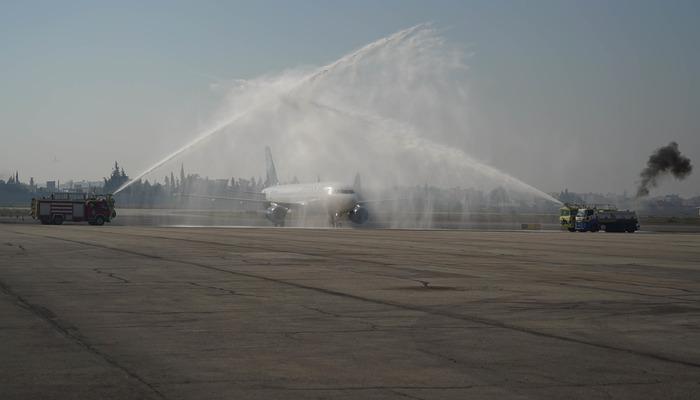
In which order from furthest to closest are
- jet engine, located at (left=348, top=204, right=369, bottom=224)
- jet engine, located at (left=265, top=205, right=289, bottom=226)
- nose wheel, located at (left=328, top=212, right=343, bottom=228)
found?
jet engine, located at (left=265, top=205, right=289, bottom=226)
jet engine, located at (left=348, top=204, right=369, bottom=224)
nose wheel, located at (left=328, top=212, right=343, bottom=228)

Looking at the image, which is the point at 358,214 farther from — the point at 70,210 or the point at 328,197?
the point at 70,210

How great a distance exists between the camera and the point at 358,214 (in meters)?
75.9

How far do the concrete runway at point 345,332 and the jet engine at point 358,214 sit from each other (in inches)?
1956

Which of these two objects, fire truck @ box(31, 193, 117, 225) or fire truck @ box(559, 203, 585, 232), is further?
fire truck @ box(31, 193, 117, 225)

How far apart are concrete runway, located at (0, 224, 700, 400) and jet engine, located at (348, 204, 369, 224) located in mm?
49688

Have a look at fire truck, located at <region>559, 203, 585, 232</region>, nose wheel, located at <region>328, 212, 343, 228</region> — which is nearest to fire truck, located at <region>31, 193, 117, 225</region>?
nose wheel, located at <region>328, 212, 343, 228</region>

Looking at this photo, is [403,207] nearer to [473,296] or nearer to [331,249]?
[331,249]

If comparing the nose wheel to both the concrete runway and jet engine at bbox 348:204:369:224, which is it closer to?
jet engine at bbox 348:204:369:224

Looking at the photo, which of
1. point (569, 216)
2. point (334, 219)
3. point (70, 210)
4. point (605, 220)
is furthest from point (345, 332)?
point (70, 210)

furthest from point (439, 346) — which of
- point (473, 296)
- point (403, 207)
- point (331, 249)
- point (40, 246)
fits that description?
point (403, 207)

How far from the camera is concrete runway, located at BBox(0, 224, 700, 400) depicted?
29.3 feet

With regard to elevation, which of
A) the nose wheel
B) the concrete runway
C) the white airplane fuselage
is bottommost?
the concrete runway

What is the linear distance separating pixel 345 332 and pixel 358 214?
208 feet

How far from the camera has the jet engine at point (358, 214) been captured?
249 feet
